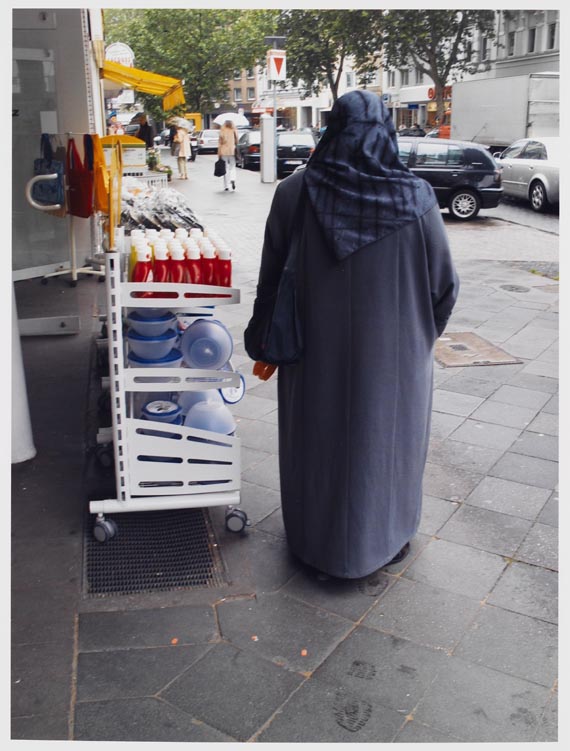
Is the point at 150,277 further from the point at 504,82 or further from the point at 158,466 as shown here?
the point at 504,82

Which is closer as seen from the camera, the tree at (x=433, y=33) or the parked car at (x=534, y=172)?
the parked car at (x=534, y=172)

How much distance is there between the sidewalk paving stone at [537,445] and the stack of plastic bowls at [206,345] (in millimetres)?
2178

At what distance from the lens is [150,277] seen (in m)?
3.47

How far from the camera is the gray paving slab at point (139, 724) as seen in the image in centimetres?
254

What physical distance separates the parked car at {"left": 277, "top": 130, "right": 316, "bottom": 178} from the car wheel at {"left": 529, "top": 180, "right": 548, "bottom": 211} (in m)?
8.77

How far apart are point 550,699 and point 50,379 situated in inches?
177

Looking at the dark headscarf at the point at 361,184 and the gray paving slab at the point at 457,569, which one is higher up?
the dark headscarf at the point at 361,184

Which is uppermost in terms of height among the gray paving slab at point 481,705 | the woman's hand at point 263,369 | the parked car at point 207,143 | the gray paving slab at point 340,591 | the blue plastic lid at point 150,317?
the parked car at point 207,143

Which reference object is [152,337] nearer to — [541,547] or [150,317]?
[150,317]

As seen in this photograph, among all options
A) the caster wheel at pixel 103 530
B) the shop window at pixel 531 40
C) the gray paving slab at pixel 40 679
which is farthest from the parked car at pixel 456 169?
the shop window at pixel 531 40

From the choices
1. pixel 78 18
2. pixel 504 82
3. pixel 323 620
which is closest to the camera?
pixel 323 620

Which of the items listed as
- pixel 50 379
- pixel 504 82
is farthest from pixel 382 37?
pixel 50 379

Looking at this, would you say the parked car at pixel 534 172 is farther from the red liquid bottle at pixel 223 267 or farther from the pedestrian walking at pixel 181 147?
the red liquid bottle at pixel 223 267

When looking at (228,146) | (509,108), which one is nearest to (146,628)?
(228,146)
